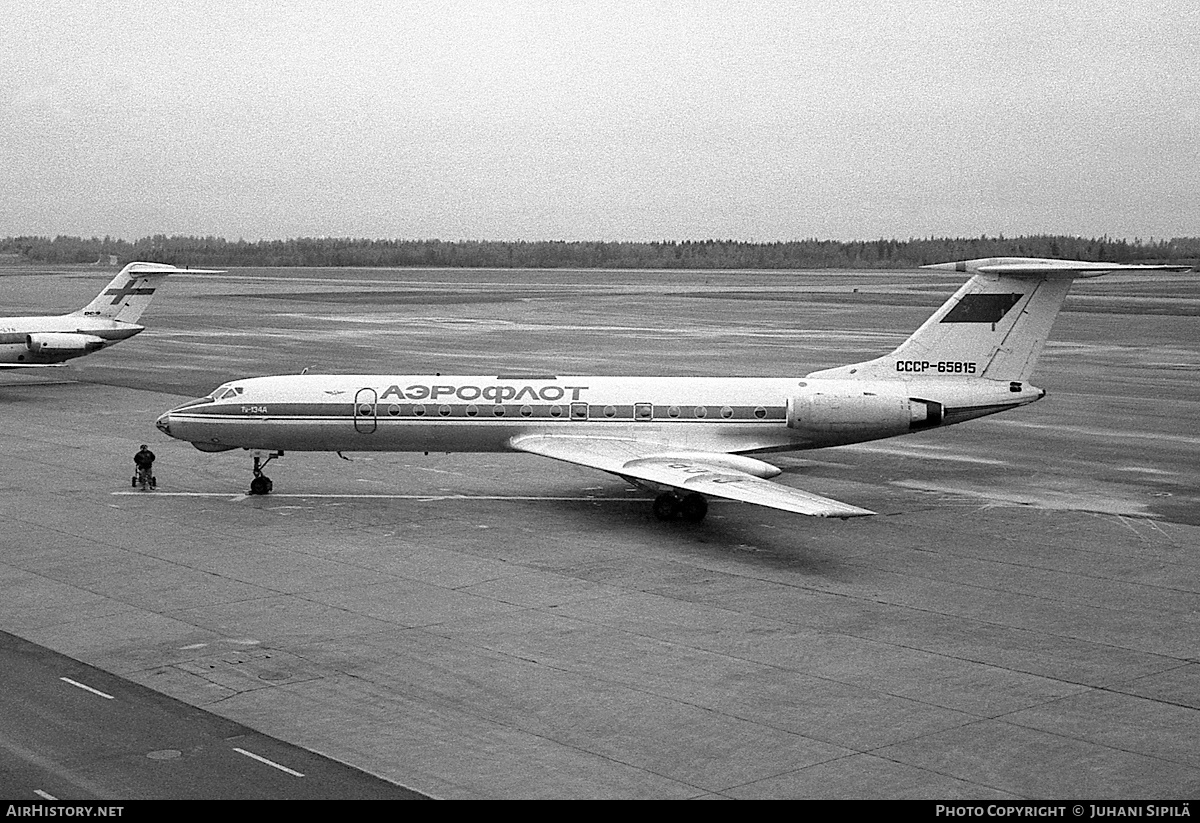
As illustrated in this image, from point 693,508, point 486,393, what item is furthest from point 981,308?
point 486,393

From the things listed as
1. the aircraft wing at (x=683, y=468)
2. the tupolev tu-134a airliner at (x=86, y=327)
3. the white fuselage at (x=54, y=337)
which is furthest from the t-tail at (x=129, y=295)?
the aircraft wing at (x=683, y=468)

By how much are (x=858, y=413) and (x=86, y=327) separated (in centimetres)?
3479

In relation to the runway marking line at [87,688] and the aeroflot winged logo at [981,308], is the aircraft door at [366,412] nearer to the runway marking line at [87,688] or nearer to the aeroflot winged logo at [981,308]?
the aeroflot winged logo at [981,308]

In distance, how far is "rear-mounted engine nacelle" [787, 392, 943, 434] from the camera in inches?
Result: 1200

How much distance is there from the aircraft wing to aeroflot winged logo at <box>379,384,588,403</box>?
3.14 feet

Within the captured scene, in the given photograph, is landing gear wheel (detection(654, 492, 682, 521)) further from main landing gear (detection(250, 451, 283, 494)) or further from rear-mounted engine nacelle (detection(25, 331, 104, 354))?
rear-mounted engine nacelle (detection(25, 331, 104, 354))

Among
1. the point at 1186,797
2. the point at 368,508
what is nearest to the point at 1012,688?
the point at 1186,797

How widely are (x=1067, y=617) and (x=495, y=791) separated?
11282mm

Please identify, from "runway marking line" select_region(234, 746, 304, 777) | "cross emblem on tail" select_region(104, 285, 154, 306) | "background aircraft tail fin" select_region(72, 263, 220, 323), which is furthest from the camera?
"cross emblem on tail" select_region(104, 285, 154, 306)

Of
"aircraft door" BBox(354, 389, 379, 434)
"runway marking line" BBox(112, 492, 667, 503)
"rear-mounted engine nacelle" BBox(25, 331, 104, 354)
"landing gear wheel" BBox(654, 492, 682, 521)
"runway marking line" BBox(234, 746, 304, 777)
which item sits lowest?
"runway marking line" BBox(234, 746, 304, 777)

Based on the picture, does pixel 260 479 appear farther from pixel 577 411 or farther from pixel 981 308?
pixel 981 308

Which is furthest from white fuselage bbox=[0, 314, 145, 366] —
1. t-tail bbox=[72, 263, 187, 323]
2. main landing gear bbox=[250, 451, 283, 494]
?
main landing gear bbox=[250, 451, 283, 494]

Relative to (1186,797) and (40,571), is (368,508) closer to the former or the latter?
(40,571)

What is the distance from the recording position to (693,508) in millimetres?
28766
